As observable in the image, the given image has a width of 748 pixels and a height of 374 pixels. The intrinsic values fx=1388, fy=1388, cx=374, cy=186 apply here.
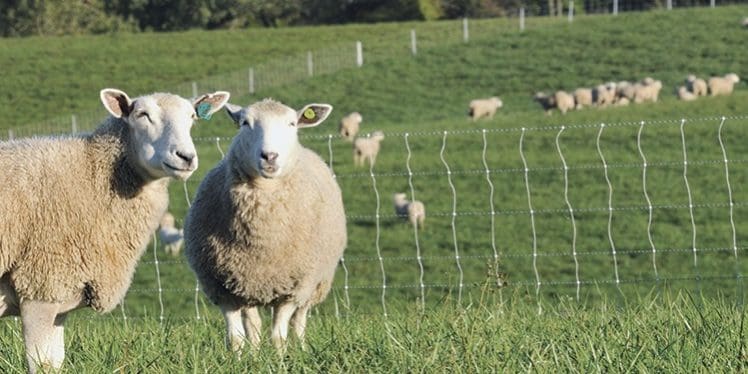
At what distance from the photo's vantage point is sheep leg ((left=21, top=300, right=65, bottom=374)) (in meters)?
6.03

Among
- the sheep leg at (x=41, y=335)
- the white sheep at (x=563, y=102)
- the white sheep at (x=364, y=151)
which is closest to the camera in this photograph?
the sheep leg at (x=41, y=335)

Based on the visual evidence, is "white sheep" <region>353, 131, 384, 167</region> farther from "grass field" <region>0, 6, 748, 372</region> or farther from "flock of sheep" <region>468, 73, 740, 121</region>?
"flock of sheep" <region>468, 73, 740, 121</region>

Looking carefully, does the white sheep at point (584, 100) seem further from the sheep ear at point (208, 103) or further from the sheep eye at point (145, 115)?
the sheep eye at point (145, 115)

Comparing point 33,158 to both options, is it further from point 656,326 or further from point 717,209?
point 717,209

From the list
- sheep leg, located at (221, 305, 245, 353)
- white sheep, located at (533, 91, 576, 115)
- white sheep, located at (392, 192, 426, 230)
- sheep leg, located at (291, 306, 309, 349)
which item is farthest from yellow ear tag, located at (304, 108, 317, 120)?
white sheep, located at (533, 91, 576, 115)

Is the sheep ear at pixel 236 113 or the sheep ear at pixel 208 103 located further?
the sheep ear at pixel 236 113

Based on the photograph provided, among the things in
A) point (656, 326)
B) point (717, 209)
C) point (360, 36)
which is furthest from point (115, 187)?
point (360, 36)

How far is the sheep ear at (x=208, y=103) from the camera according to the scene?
271 inches

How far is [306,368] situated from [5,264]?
5.06 feet

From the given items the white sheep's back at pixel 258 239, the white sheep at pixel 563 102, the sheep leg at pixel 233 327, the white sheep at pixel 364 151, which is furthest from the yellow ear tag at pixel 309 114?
the white sheep at pixel 563 102

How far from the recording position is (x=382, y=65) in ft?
146

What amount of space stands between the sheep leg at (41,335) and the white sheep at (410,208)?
15241 millimetres

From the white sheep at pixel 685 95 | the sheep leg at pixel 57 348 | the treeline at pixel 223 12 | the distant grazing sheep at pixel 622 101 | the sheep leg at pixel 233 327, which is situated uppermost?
the sheep leg at pixel 57 348

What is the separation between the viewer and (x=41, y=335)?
6.07 metres
